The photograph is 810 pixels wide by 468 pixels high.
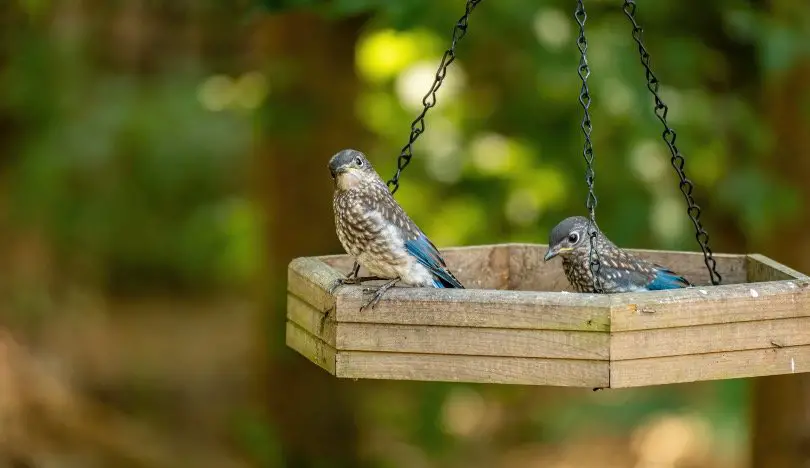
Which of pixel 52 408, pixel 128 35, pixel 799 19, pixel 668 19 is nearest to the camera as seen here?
pixel 799 19

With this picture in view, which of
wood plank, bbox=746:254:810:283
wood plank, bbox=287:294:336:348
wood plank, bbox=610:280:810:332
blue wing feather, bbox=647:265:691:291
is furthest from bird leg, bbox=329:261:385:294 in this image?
wood plank, bbox=746:254:810:283

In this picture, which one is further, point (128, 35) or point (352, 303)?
point (128, 35)

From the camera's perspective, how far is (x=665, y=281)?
14.0 ft

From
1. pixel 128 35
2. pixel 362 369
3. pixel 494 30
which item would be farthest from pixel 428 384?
pixel 128 35

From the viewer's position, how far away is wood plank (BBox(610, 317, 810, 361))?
134 inches

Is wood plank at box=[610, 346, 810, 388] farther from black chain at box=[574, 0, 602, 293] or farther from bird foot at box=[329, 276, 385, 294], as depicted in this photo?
bird foot at box=[329, 276, 385, 294]

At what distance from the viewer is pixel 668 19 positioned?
20.5 ft

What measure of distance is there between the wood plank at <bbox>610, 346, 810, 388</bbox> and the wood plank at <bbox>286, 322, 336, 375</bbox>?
905 millimetres

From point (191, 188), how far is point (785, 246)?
17.8 feet

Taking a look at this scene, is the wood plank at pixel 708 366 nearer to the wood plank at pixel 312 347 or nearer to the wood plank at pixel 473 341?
the wood plank at pixel 473 341

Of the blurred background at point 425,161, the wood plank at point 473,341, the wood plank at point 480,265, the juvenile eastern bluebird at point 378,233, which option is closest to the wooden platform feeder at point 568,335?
the wood plank at point 473,341

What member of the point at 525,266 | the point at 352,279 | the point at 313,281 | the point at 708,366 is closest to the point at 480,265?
the point at 525,266

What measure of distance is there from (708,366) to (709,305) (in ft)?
0.63

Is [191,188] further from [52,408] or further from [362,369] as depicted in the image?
[362,369]
